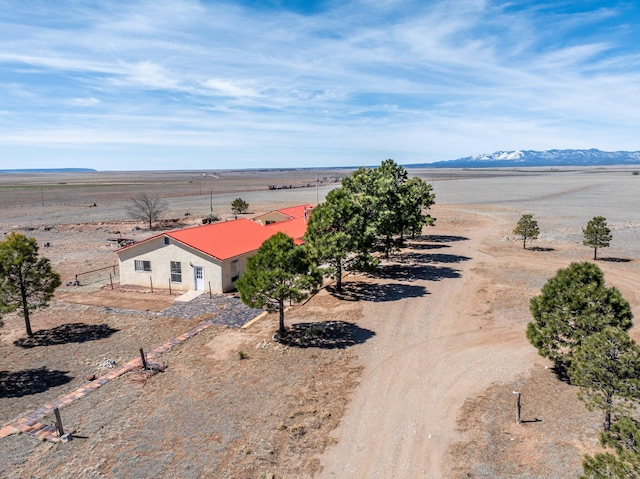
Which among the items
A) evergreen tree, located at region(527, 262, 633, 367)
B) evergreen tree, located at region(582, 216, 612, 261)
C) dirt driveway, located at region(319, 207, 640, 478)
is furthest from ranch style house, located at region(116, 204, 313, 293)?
evergreen tree, located at region(582, 216, 612, 261)

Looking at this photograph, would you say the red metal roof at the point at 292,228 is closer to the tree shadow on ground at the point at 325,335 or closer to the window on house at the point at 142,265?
the window on house at the point at 142,265

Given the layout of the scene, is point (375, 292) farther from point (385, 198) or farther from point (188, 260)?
point (188, 260)

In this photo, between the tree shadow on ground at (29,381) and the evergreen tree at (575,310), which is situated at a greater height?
the evergreen tree at (575,310)

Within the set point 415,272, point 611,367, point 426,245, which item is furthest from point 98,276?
point 611,367

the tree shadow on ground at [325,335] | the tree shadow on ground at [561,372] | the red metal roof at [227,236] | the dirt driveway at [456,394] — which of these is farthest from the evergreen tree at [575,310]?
the red metal roof at [227,236]

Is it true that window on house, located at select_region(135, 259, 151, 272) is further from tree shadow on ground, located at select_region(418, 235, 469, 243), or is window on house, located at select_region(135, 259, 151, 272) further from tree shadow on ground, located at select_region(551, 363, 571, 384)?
tree shadow on ground, located at select_region(418, 235, 469, 243)
